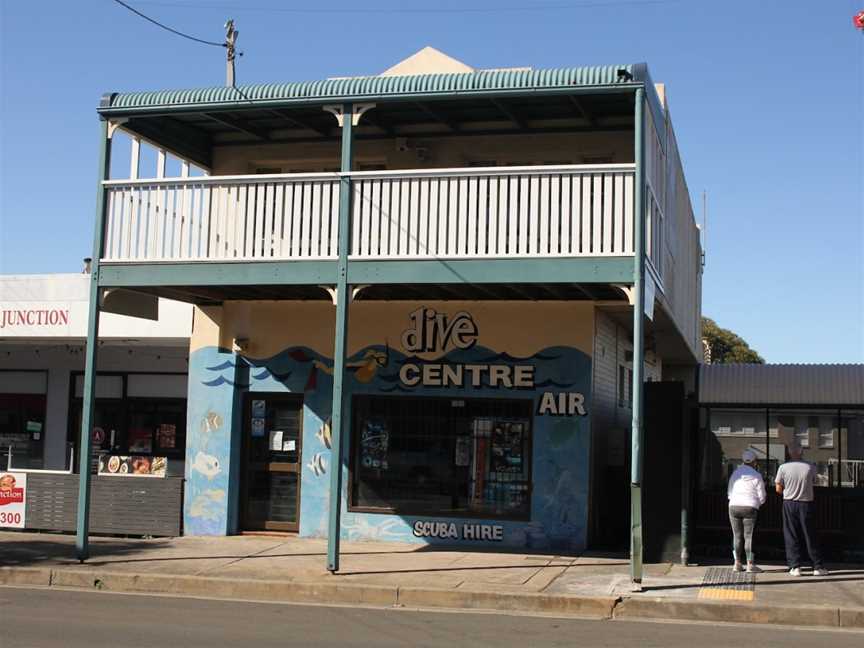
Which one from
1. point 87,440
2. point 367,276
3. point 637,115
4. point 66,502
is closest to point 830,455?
point 637,115

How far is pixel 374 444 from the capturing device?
16.1m

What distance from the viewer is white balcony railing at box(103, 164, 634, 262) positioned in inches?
517

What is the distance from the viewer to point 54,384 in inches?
922

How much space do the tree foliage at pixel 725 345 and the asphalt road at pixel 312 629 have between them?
202 ft

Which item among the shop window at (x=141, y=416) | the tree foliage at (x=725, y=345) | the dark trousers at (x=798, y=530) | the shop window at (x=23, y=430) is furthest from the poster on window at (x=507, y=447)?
the tree foliage at (x=725, y=345)

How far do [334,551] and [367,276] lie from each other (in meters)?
3.45

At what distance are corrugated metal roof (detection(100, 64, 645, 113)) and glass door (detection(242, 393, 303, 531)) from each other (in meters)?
4.74

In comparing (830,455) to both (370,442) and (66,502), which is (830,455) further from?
(66,502)

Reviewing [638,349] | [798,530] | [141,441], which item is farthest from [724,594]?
[141,441]

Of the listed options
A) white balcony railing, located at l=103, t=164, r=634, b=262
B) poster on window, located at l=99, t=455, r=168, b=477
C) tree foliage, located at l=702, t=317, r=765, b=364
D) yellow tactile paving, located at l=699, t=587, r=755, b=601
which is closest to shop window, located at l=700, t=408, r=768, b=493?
yellow tactile paving, located at l=699, t=587, r=755, b=601

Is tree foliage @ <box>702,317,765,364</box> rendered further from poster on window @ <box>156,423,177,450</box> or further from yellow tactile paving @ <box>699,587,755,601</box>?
yellow tactile paving @ <box>699,587,755,601</box>

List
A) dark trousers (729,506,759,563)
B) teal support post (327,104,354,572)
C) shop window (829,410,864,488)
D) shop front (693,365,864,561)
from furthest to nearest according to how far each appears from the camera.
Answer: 1. shop window (829,410,864,488)
2. shop front (693,365,864,561)
3. dark trousers (729,506,759,563)
4. teal support post (327,104,354,572)

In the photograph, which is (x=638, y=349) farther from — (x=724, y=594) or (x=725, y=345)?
(x=725, y=345)

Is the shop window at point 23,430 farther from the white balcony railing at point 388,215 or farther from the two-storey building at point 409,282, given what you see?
the white balcony railing at point 388,215
